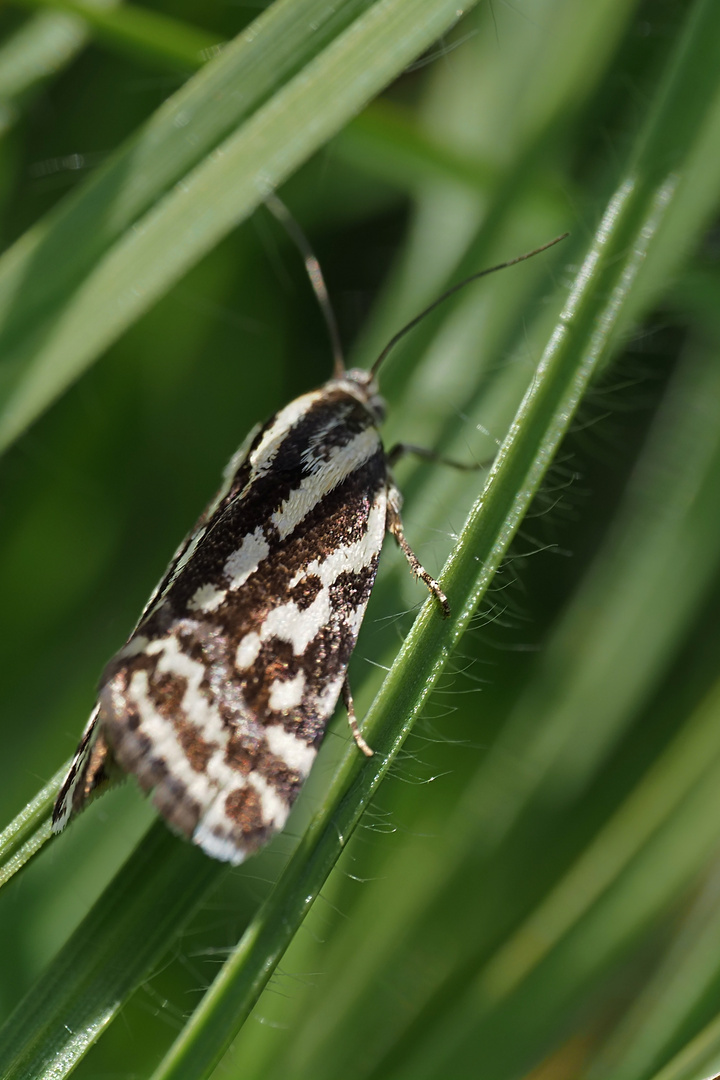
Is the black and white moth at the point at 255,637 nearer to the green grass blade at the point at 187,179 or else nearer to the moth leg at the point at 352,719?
the moth leg at the point at 352,719

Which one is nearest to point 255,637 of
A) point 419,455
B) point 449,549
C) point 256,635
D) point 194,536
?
point 256,635

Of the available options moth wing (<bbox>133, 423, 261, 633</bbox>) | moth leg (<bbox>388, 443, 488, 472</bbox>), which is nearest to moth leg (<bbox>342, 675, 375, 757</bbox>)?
moth wing (<bbox>133, 423, 261, 633</bbox>)

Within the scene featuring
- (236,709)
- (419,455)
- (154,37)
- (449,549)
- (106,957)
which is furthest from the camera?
(154,37)

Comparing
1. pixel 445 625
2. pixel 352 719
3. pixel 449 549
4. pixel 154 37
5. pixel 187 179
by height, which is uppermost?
pixel 154 37

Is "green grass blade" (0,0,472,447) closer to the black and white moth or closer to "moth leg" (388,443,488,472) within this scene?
the black and white moth

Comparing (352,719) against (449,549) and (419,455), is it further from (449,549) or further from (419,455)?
(419,455)

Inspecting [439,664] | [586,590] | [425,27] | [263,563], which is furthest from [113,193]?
[586,590]
